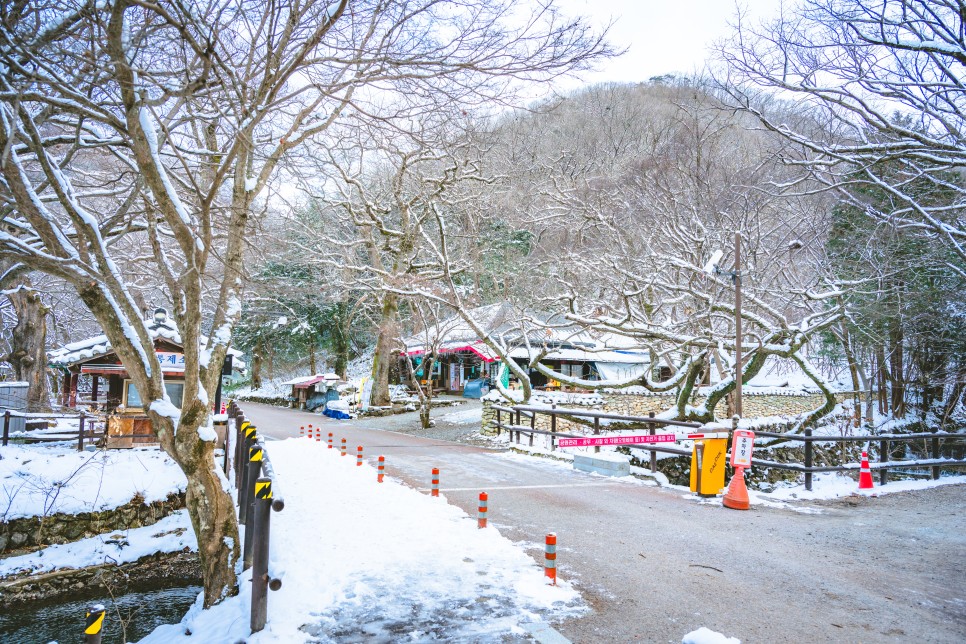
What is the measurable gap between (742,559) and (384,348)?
26289 millimetres

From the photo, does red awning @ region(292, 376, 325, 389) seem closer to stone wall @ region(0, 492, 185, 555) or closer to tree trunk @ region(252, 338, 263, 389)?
tree trunk @ region(252, 338, 263, 389)

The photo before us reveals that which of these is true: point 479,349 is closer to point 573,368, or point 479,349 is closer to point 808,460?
point 573,368

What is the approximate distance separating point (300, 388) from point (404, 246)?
18278mm

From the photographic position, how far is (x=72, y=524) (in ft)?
42.3

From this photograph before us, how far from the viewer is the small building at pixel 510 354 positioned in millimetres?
31422

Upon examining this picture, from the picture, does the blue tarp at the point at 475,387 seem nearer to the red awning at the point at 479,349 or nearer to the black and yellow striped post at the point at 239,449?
the red awning at the point at 479,349

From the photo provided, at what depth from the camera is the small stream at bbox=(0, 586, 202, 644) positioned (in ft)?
31.6

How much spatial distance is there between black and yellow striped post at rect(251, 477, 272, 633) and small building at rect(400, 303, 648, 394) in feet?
70.5

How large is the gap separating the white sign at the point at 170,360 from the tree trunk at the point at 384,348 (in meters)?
12.2

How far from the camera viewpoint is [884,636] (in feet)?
16.3

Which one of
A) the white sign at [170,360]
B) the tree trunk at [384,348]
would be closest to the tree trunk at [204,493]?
the white sign at [170,360]

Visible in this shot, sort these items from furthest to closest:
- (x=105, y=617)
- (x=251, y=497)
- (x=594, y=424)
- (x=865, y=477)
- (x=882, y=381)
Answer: (x=882, y=381)
(x=594, y=424)
(x=865, y=477)
(x=105, y=617)
(x=251, y=497)

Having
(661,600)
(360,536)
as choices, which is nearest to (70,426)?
(360,536)

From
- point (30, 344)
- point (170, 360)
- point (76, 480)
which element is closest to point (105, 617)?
point (76, 480)
